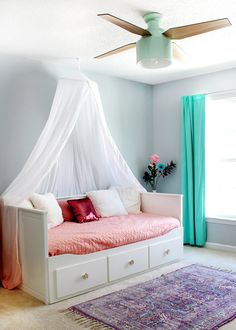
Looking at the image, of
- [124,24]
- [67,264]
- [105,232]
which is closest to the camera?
[124,24]

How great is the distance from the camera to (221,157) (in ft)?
16.4

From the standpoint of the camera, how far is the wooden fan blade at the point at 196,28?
98.7 inches

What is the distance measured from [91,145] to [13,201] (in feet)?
4.43

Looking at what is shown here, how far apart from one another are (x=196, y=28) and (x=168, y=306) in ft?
7.41

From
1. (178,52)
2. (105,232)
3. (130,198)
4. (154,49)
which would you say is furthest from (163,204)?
(154,49)

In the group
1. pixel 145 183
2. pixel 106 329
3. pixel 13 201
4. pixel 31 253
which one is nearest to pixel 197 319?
pixel 106 329

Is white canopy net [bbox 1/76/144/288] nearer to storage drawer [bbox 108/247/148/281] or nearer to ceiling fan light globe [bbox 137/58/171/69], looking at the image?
storage drawer [bbox 108/247/148/281]

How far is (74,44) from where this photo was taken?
3.67 m

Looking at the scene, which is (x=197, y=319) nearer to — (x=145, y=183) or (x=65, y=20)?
(x=65, y=20)

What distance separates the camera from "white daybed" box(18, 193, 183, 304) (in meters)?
3.08

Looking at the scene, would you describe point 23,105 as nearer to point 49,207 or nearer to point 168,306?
point 49,207

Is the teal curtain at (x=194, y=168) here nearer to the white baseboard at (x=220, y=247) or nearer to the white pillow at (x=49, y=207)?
the white baseboard at (x=220, y=247)

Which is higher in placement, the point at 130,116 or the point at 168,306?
the point at 130,116

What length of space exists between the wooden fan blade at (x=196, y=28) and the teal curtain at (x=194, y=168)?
90.4 inches
